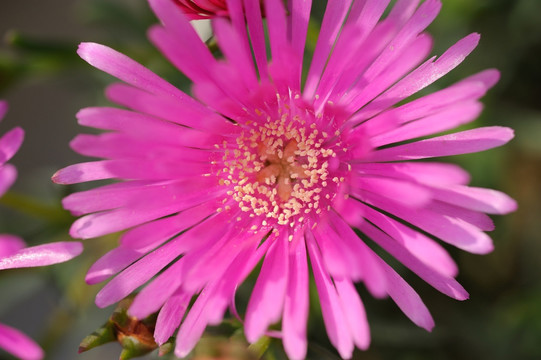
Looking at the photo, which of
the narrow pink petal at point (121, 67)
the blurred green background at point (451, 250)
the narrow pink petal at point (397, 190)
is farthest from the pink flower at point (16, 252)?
the narrow pink petal at point (397, 190)

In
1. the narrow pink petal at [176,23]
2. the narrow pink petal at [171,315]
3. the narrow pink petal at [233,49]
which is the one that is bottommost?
the narrow pink petal at [171,315]

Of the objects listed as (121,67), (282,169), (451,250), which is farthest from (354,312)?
(451,250)

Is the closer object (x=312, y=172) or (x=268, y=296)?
(x=268, y=296)

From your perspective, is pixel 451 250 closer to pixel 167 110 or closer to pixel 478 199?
pixel 478 199

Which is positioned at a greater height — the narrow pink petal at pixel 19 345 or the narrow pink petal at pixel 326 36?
the narrow pink petal at pixel 326 36

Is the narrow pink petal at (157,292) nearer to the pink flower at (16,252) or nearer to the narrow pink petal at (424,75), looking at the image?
the pink flower at (16,252)

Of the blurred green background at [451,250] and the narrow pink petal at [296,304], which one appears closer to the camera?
the narrow pink petal at [296,304]

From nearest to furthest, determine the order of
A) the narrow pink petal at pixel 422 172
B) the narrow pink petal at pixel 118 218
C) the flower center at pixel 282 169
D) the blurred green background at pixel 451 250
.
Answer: the narrow pink petal at pixel 422 172 → the narrow pink petal at pixel 118 218 → the flower center at pixel 282 169 → the blurred green background at pixel 451 250

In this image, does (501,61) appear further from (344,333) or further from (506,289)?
(344,333)

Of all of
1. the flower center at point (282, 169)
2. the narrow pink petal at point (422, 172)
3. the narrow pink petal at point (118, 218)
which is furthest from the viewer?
the flower center at point (282, 169)

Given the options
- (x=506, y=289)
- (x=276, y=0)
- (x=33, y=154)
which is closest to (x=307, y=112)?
(x=276, y=0)
